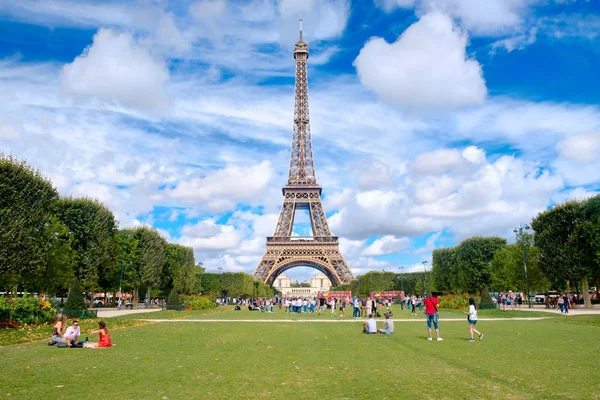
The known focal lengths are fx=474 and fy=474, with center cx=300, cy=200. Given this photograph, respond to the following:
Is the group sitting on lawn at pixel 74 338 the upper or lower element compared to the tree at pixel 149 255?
lower

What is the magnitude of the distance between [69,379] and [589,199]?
45328 mm

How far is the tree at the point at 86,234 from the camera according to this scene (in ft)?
145

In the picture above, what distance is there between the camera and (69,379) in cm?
986

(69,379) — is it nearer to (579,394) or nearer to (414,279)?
(579,394)

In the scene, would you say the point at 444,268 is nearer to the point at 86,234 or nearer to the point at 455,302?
the point at 455,302

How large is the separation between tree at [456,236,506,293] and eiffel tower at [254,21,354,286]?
27.6m

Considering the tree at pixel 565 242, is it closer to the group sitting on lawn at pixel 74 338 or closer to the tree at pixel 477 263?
the tree at pixel 477 263

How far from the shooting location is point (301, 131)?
9525cm

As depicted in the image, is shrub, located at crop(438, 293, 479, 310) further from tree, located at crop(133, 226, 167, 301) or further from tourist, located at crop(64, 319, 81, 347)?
tourist, located at crop(64, 319, 81, 347)

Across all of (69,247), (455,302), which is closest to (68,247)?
(69,247)

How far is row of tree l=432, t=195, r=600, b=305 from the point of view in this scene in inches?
1618

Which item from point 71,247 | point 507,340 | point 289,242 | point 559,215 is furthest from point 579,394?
point 289,242

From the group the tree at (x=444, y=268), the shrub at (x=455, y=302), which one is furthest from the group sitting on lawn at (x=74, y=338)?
the tree at (x=444, y=268)

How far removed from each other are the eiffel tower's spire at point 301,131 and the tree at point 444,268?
32.2m
